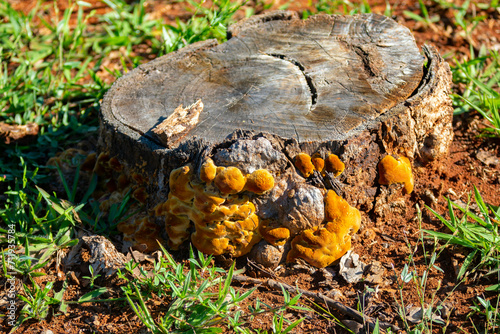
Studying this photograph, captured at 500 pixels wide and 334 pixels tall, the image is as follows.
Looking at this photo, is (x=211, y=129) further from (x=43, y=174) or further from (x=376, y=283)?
(x=43, y=174)

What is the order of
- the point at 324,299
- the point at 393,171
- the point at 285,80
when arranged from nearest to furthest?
the point at 324,299 < the point at 393,171 < the point at 285,80

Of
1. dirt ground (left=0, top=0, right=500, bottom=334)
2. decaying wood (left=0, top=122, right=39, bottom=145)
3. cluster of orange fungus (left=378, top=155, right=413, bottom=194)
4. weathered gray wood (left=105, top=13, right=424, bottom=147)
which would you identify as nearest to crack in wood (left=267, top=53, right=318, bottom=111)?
weathered gray wood (left=105, top=13, right=424, bottom=147)

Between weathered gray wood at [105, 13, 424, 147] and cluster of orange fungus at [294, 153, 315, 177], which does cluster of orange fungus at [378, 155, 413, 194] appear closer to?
weathered gray wood at [105, 13, 424, 147]

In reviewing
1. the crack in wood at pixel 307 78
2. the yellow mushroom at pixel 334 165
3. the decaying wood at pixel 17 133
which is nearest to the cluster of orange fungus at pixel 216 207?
the yellow mushroom at pixel 334 165

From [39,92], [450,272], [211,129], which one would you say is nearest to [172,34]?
[39,92]

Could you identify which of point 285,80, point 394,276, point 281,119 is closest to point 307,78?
point 285,80

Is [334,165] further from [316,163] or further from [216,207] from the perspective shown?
[216,207]
